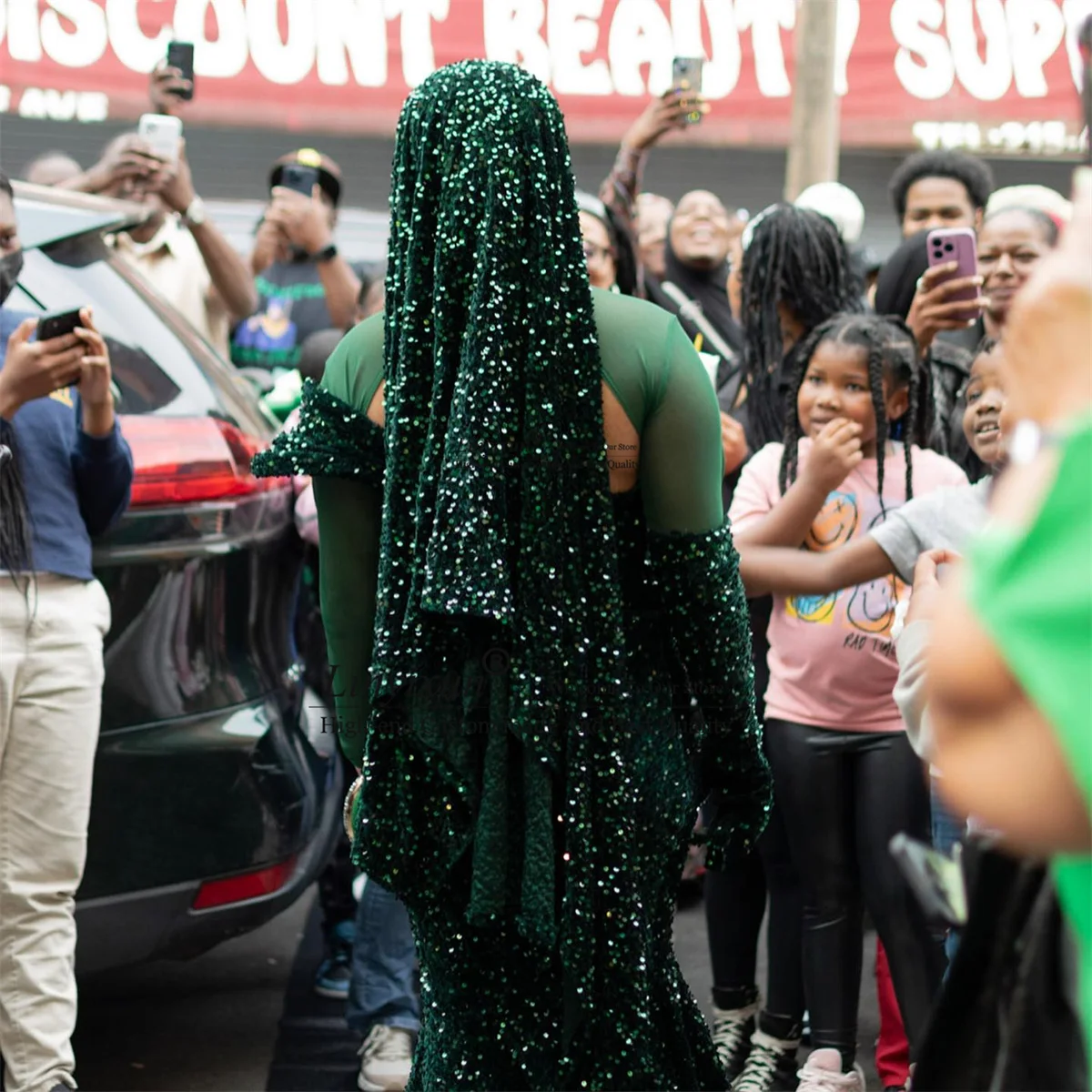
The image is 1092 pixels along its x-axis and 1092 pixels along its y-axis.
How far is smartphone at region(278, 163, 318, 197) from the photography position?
6.31 m

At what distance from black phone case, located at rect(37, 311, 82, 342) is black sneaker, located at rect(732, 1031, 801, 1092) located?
7.45 ft

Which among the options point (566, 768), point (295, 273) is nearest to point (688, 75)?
point (295, 273)

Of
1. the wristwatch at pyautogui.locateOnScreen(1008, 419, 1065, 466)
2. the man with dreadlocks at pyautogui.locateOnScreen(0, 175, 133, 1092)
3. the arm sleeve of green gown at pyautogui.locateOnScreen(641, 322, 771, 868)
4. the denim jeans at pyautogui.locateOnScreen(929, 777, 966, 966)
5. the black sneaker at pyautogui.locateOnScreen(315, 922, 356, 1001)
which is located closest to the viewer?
the wristwatch at pyautogui.locateOnScreen(1008, 419, 1065, 466)

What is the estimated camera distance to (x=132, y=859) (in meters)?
3.70

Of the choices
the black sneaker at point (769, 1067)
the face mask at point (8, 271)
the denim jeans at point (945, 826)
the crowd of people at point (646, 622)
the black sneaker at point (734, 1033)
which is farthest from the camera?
the black sneaker at point (734, 1033)

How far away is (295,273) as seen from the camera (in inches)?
268

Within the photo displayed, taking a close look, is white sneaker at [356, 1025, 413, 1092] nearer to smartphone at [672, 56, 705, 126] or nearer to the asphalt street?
the asphalt street

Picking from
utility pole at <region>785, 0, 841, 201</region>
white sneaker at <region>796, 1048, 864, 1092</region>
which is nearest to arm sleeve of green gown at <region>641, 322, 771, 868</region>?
white sneaker at <region>796, 1048, 864, 1092</region>

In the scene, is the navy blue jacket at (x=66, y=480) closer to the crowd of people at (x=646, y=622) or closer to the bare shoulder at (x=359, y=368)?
the crowd of people at (x=646, y=622)

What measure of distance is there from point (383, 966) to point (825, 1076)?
1.12 m

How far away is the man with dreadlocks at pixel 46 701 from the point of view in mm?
3496

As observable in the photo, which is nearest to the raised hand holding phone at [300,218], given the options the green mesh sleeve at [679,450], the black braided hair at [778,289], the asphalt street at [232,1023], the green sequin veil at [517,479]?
the black braided hair at [778,289]

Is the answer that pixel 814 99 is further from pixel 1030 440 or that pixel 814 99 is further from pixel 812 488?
pixel 1030 440

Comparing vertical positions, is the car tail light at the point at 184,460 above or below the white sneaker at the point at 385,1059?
above
